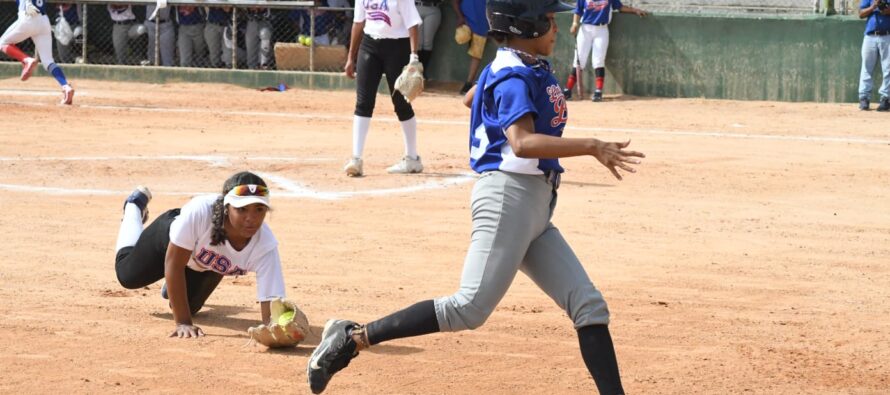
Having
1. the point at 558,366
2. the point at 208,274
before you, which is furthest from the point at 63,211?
the point at 558,366

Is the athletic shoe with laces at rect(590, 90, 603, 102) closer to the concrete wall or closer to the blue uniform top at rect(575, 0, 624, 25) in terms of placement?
the concrete wall

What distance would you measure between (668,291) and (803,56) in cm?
1233

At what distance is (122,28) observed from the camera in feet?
67.7

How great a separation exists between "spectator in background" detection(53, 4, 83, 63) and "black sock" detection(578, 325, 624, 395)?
56.2ft

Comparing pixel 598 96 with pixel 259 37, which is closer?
pixel 598 96

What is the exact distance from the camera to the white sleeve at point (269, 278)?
624cm

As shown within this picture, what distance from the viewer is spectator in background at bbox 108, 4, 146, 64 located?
20.6m

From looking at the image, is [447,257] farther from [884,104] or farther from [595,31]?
[884,104]

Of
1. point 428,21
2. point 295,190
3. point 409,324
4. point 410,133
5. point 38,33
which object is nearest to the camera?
point 409,324

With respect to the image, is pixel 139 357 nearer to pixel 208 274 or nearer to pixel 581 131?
pixel 208 274

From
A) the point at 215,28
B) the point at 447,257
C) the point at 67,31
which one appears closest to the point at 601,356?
the point at 447,257

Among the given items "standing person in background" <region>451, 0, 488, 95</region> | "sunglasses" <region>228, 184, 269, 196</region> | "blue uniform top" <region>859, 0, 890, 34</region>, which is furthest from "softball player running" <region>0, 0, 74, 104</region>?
"sunglasses" <region>228, 184, 269, 196</region>

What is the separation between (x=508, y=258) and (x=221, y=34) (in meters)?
16.2

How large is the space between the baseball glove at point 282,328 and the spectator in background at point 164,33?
14.9 meters
